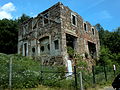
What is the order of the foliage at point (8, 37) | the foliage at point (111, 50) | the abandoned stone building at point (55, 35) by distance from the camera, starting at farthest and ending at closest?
the foliage at point (8, 37) < the foliage at point (111, 50) < the abandoned stone building at point (55, 35)

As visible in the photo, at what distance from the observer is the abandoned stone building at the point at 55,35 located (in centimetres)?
1517

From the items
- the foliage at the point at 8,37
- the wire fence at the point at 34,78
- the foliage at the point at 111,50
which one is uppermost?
the foliage at the point at 8,37

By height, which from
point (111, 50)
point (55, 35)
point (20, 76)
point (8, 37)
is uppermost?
point (8, 37)

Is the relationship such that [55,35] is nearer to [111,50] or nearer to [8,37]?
[111,50]

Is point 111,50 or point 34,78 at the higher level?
point 111,50

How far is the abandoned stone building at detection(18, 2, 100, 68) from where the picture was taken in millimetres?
15172

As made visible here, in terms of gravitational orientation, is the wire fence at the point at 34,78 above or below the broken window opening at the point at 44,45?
below

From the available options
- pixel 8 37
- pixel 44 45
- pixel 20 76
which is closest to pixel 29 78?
pixel 20 76

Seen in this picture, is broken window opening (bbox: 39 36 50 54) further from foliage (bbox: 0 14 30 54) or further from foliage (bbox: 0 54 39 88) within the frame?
foliage (bbox: 0 14 30 54)

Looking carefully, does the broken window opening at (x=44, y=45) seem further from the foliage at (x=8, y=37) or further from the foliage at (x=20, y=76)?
the foliage at (x=8, y=37)

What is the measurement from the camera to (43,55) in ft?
54.6

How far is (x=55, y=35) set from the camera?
51.2 ft

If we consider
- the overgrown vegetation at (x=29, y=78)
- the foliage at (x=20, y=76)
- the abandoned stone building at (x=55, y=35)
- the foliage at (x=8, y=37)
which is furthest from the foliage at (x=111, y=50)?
the foliage at (x=8, y=37)

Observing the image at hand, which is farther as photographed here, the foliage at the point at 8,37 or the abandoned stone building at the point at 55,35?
the foliage at the point at 8,37
